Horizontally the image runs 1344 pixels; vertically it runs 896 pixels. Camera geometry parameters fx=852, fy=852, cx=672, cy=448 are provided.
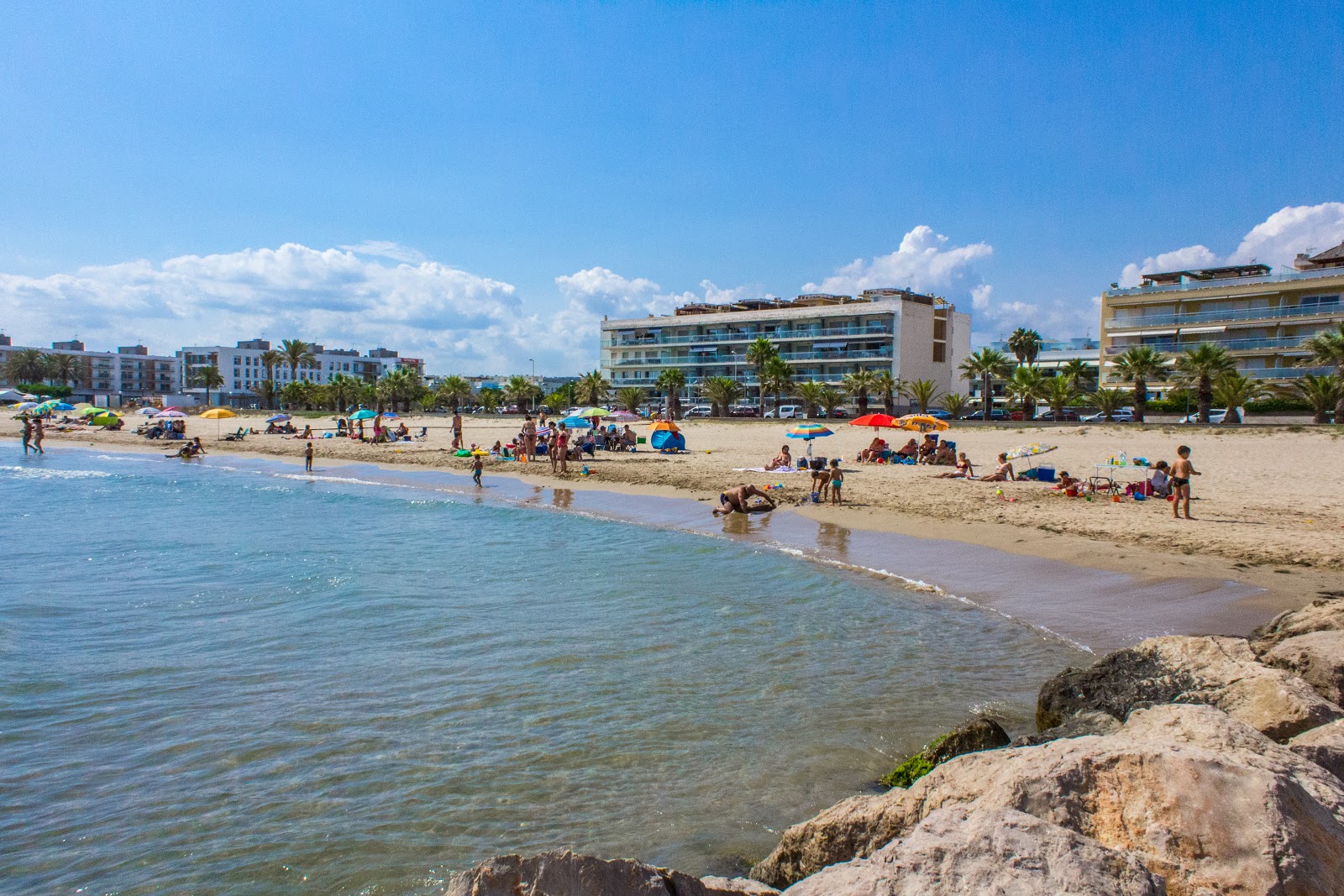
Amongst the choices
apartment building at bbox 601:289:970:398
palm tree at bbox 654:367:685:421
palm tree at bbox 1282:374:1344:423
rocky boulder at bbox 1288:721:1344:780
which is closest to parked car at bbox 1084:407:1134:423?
palm tree at bbox 1282:374:1344:423

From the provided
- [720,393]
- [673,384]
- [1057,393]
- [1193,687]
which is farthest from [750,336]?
[1193,687]

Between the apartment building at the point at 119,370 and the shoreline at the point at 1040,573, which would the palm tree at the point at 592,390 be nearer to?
the shoreline at the point at 1040,573

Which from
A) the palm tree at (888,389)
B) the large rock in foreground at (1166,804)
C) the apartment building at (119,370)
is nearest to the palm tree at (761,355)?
the palm tree at (888,389)

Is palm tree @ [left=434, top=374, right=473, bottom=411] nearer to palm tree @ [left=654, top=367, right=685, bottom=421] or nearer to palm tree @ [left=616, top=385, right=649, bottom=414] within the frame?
palm tree @ [left=616, top=385, right=649, bottom=414]

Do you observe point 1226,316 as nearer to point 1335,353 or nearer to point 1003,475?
point 1335,353

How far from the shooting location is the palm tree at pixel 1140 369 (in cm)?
4724

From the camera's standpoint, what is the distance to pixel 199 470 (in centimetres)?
3328

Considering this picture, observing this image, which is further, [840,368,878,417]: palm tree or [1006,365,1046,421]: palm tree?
[840,368,878,417]: palm tree

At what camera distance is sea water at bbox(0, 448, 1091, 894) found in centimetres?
542

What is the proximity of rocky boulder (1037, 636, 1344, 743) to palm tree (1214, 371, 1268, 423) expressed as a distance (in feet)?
143

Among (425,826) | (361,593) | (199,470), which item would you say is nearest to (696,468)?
(361,593)

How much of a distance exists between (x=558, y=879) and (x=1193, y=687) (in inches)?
187

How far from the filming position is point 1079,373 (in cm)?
6269

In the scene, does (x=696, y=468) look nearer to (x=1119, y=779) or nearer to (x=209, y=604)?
(x=209, y=604)
